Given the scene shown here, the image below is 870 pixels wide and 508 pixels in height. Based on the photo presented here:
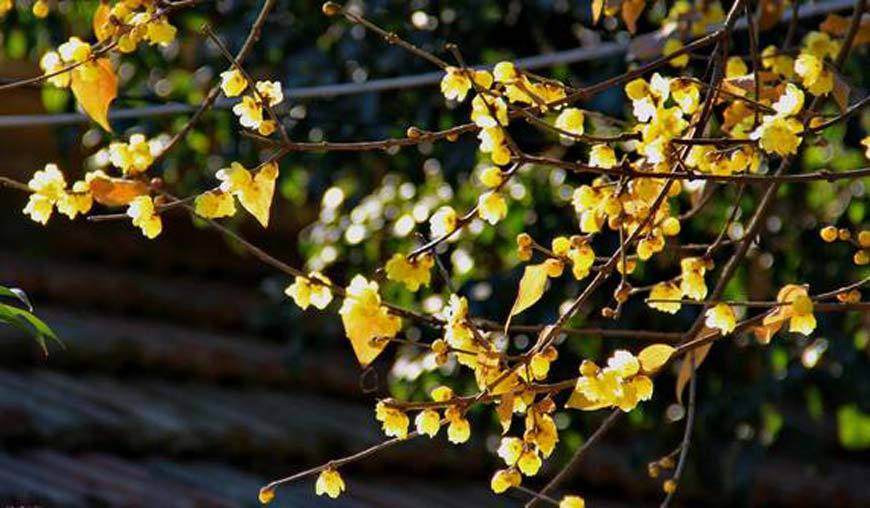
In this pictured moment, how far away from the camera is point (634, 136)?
1.26 m

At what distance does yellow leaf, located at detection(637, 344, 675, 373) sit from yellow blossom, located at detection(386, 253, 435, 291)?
0.18 meters

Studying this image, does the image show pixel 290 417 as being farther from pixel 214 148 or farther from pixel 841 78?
pixel 841 78

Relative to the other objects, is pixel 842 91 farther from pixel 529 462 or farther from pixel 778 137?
pixel 529 462

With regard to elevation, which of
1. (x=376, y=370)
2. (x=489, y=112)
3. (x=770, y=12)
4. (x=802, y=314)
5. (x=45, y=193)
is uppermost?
(x=376, y=370)

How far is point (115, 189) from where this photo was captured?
1.15 meters

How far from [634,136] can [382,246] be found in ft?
5.11

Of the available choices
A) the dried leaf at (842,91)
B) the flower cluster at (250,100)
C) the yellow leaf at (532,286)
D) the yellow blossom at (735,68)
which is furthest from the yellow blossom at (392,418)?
the yellow blossom at (735,68)

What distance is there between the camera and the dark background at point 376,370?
2.43m

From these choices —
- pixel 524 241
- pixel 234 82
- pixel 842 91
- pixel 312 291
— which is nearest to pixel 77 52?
pixel 234 82

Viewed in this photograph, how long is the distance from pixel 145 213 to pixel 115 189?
4 cm

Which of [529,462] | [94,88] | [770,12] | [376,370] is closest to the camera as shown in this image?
[529,462]

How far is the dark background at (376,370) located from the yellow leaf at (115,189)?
0.91 m

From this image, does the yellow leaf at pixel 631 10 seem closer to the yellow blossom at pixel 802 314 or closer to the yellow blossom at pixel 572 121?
the yellow blossom at pixel 572 121

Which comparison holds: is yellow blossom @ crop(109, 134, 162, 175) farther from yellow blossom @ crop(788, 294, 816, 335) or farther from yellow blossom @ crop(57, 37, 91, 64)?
yellow blossom @ crop(788, 294, 816, 335)
